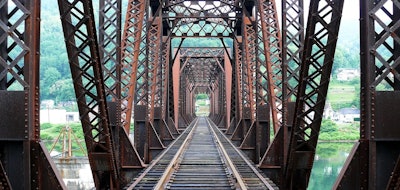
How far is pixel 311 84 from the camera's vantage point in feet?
26.5

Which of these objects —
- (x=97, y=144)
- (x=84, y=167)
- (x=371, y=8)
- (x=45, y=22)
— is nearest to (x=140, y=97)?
(x=97, y=144)

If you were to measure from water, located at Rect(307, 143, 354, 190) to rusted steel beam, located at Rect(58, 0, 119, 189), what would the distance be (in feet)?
96.3

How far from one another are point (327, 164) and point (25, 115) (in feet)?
141

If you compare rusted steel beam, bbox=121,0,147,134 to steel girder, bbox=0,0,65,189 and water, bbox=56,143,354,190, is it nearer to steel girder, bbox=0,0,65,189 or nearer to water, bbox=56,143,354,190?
steel girder, bbox=0,0,65,189

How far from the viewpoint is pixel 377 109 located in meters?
5.10

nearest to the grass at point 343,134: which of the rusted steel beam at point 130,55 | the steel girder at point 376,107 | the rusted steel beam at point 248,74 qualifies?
the rusted steel beam at point 248,74

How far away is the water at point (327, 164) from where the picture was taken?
126 feet

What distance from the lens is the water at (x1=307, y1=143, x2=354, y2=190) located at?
38463mm

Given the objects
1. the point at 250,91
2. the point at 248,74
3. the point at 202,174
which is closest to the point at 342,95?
the point at 248,74

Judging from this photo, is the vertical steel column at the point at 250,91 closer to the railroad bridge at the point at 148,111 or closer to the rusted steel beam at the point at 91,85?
the railroad bridge at the point at 148,111

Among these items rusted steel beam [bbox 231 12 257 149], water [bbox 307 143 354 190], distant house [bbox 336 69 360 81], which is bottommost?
water [bbox 307 143 354 190]

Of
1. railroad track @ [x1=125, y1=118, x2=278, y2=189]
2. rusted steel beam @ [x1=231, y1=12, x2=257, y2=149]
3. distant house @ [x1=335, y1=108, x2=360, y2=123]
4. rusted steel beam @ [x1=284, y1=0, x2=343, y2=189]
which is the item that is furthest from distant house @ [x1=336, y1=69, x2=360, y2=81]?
rusted steel beam @ [x1=284, y1=0, x2=343, y2=189]

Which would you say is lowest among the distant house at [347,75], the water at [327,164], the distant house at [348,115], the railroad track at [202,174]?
the water at [327,164]

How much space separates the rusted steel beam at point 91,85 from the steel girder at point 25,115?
5.87 ft
